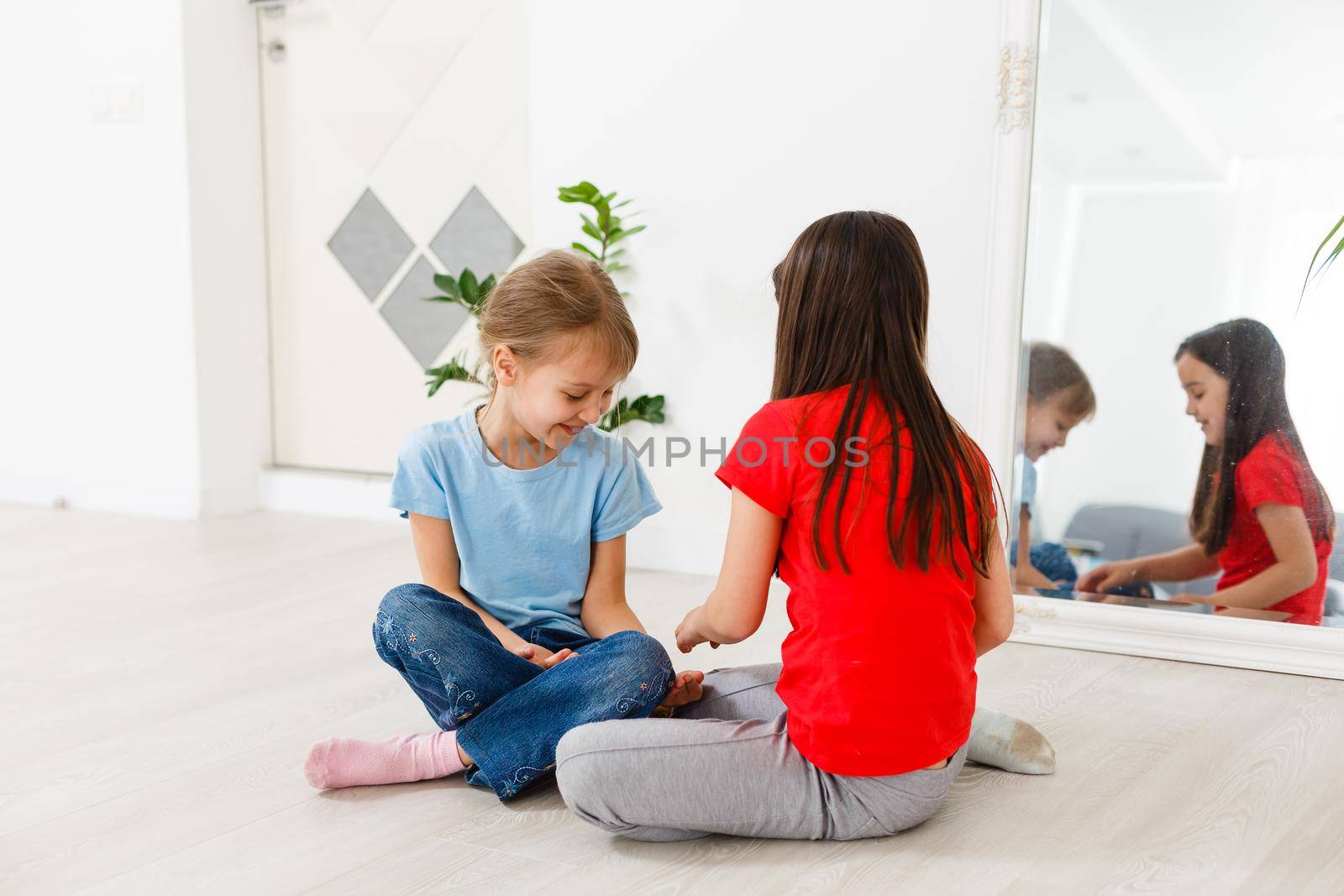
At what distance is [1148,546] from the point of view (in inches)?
86.8

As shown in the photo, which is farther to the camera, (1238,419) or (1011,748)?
(1238,419)

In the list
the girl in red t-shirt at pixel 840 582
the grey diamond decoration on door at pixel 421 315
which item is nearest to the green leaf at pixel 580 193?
the grey diamond decoration on door at pixel 421 315

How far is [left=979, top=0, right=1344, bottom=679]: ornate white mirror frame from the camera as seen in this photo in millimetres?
2057

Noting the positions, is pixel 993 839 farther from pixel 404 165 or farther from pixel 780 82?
pixel 404 165

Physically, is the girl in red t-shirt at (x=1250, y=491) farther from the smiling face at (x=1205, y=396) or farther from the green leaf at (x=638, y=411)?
the green leaf at (x=638, y=411)

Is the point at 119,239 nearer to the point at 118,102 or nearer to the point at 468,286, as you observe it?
the point at 118,102

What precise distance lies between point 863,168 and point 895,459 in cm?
133

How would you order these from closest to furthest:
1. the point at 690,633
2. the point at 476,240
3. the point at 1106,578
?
the point at 690,633, the point at 1106,578, the point at 476,240

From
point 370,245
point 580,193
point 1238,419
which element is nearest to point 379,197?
point 370,245

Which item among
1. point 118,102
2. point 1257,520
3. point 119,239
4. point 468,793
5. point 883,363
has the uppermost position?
point 118,102

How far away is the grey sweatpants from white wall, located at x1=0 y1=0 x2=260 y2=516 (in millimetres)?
2335

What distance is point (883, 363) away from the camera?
124 cm

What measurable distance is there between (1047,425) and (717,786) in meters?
1.25

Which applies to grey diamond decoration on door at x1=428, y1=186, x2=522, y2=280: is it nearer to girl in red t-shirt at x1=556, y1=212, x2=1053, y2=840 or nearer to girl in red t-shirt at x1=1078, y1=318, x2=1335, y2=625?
girl in red t-shirt at x1=1078, y1=318, x2=1335, y2=625
